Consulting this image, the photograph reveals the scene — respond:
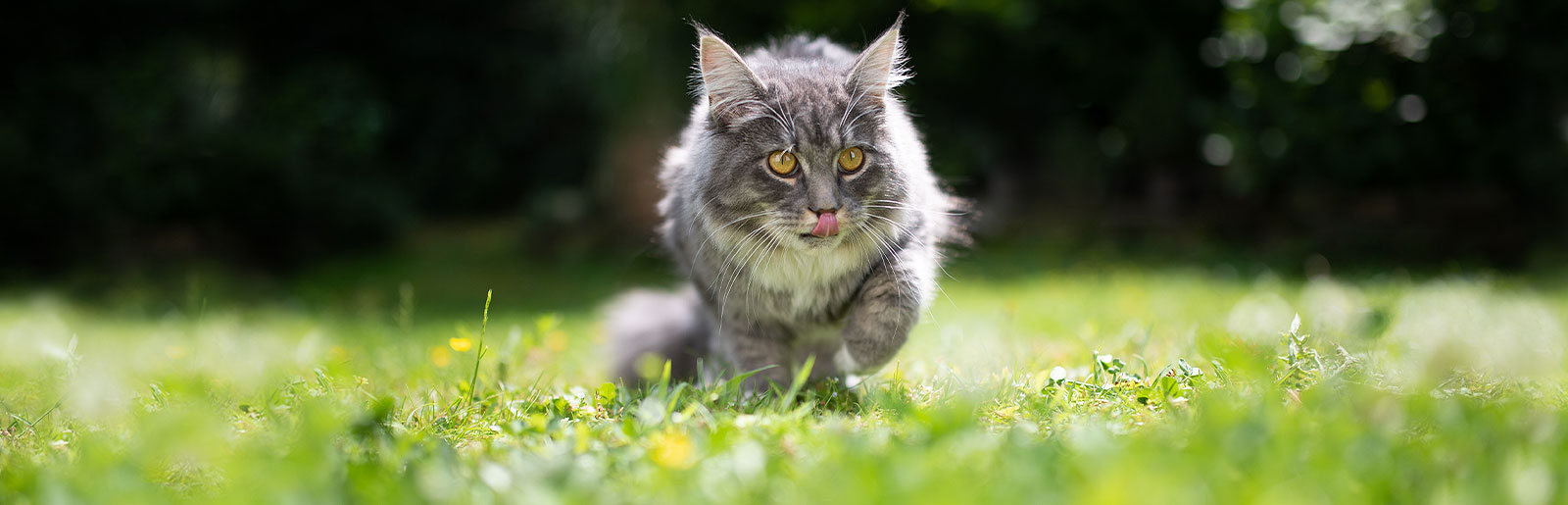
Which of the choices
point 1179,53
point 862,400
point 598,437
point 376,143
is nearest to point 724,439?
point 598,437

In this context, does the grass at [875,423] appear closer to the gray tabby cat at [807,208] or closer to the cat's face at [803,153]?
the gray tabby cat at [807,208]

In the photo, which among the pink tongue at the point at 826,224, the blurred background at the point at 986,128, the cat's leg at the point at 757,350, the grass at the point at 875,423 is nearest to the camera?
the grass at the point at 875,423

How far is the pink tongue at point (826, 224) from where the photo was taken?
2.32 m

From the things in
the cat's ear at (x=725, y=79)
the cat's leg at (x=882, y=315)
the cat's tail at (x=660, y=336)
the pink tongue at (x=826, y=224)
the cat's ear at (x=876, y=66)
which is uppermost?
the cat's ear at (x=876, y=66)

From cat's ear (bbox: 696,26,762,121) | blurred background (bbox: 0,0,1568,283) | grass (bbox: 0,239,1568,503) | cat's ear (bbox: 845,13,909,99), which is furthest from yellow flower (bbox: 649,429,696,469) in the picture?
blurred background (bbox: 0,0,1568,283)

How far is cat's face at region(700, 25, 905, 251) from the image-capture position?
237 centimetres

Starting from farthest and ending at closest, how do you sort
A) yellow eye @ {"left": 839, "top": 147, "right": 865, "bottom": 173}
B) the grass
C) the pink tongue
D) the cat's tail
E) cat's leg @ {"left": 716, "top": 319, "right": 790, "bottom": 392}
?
the cat's tail
cat's leg @ {"left": 716, "top": 319, "right": 790, "bottom": 392}
yellow eye @ {"left": 839, "top": 147, "right": 865, "bottom": 173}
the pink tongue
the grass

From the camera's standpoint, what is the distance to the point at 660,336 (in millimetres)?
3371

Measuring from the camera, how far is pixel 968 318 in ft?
15.0

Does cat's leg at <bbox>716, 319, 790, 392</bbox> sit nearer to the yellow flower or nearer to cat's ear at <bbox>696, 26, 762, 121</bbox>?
cat's ear at <bbox>696, 26, 762, 121</bbox>

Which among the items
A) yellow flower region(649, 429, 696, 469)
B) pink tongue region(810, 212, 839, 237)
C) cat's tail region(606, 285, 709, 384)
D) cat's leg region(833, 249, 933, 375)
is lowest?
cat's tail region(606, 285, 709, 384)

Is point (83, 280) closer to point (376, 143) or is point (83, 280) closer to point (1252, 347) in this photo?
point (376, 143)

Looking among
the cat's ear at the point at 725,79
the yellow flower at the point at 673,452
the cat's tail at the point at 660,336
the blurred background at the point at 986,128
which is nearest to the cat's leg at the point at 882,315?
the cat's ear at the point at 725,79

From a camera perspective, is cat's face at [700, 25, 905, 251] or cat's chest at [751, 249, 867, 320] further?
cat's chest at [751, 249, 867, 320]
